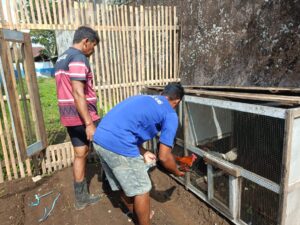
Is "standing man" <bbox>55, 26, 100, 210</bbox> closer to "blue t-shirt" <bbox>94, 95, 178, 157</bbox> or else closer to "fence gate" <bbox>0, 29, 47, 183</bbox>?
"blue t-shirt" <bbox>94, 95, 178, 157</bbox>

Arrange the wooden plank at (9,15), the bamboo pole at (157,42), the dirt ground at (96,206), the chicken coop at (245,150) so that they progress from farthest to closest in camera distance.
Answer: the bamboo pole at (157,42) < the wooden plank at (9,15) < the dirt ground at (96,206) < the chicken coop at (245,150)

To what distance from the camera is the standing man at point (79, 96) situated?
2887 millimetres

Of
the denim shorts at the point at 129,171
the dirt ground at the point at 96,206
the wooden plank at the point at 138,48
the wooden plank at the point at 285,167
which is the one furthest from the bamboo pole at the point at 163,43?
the wooden plank at the point at 285,167

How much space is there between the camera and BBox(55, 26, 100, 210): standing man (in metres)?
2.89

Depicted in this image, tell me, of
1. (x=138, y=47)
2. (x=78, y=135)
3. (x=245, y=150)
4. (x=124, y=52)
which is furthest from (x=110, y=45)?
(x=245, y=150)

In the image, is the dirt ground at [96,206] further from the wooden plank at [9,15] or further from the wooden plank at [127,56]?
the wooden plank at [9,15]

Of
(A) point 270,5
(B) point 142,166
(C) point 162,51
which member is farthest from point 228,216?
(C) point 162,51

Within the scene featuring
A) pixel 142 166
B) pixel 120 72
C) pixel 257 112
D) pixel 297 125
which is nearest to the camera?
pixel 297 125

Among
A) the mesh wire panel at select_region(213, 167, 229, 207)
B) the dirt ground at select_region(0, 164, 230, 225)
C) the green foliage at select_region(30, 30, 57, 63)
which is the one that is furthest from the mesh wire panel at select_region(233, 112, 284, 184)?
→ the green foliage at select_region(30, 30, 57, 63)

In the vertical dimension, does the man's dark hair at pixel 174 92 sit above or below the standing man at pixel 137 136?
above

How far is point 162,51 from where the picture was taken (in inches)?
207

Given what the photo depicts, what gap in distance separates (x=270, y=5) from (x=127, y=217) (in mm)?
3516

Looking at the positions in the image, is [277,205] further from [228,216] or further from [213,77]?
[213,77]

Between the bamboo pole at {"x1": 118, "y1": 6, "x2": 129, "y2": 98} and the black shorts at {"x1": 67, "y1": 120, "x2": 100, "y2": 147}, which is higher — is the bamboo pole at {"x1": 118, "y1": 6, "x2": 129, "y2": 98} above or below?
above
